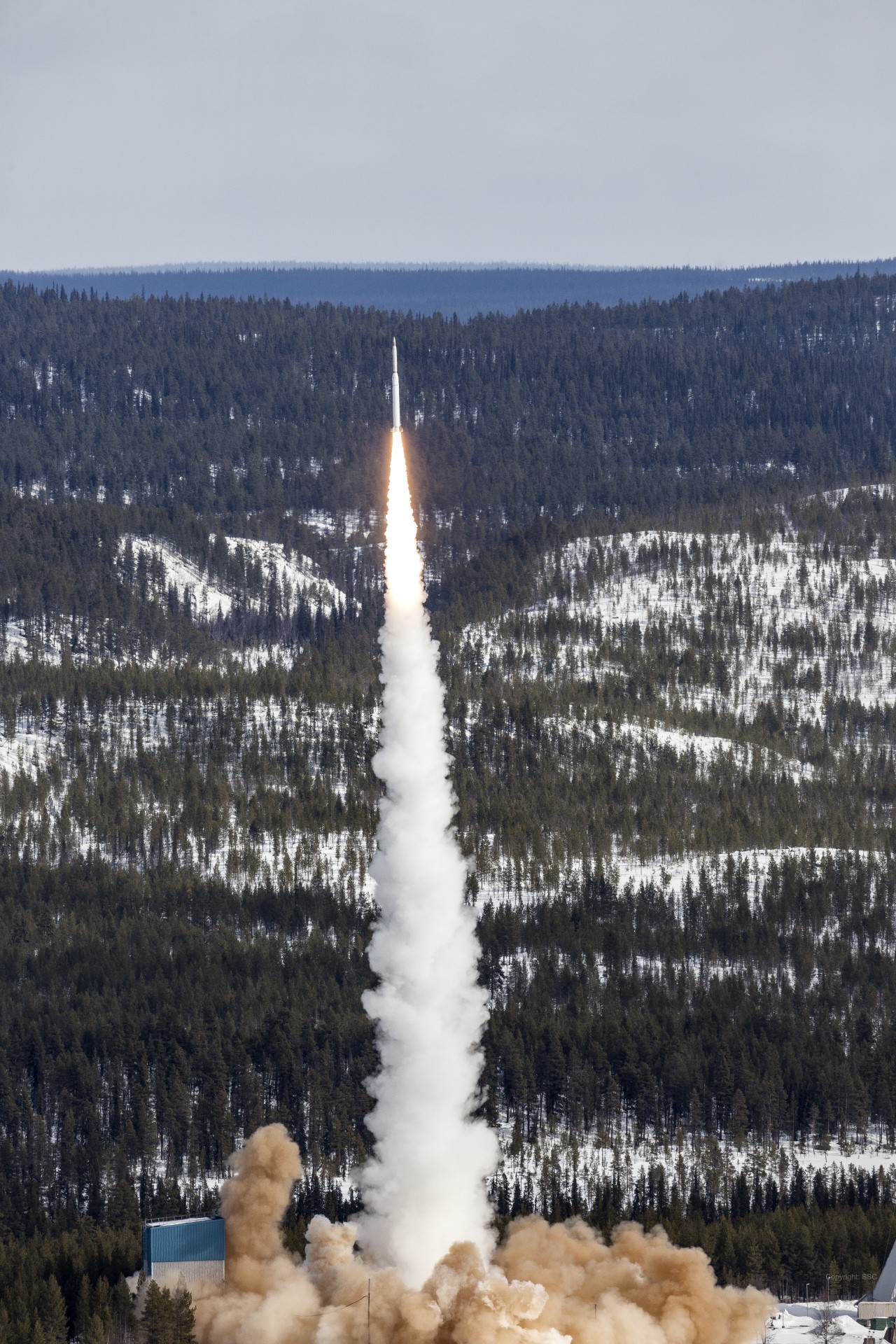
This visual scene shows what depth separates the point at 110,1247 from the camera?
134m

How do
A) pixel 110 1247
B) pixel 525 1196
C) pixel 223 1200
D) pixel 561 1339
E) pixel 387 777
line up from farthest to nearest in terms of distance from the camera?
pixel 525 1196 → pixel 110 1247 → pixel 223 1200 → pixel 387 777 → pixel 561 1339

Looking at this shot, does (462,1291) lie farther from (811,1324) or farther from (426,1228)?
(811,1324)

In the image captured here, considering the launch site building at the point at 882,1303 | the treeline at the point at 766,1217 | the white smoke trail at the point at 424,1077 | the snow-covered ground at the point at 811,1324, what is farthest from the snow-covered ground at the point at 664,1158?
the white smoke trail at the point at 424,1077

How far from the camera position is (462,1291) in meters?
98.9

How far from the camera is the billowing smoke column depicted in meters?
100

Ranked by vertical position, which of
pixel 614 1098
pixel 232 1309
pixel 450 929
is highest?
pixel 450 929

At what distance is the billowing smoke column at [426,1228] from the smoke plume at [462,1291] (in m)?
0.08

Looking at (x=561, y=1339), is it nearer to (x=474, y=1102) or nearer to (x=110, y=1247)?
(x=474, y=1102)

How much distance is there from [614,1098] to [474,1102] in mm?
83943

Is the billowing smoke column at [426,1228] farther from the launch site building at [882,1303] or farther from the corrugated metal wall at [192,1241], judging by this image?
the launch site building at [882,1303]

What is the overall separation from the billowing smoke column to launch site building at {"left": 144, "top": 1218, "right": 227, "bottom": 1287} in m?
0.70

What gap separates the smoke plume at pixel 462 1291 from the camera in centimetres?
9925

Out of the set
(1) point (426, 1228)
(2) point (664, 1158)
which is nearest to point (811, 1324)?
(1) point (426, 1228)

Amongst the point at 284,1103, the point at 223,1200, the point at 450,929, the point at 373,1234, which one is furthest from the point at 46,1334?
the point at 284,1103
